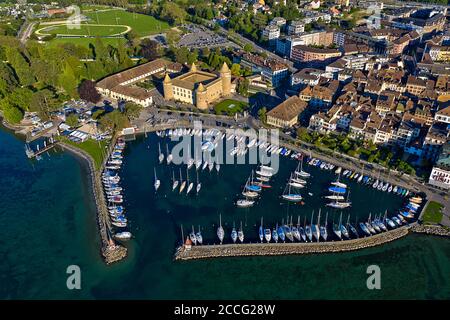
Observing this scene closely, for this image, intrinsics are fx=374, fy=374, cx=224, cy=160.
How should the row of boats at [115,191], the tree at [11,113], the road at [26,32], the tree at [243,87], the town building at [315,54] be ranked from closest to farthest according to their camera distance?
the row of boats at [115,191] < the tree at [11,113] < the tree at [243,87] < the town building at [315,54] < the road at [26,32]

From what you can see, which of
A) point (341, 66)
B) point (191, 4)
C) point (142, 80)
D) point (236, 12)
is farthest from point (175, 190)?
point (191, 4)

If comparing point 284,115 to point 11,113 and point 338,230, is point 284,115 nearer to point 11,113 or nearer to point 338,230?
point 338,230

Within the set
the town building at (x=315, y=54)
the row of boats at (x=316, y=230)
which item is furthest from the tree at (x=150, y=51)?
the row of boats at (x=316, y=230)

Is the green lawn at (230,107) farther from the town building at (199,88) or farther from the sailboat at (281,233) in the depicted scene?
the sailboat at (281,233)

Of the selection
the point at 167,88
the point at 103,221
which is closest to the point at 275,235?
the point at 103,221
